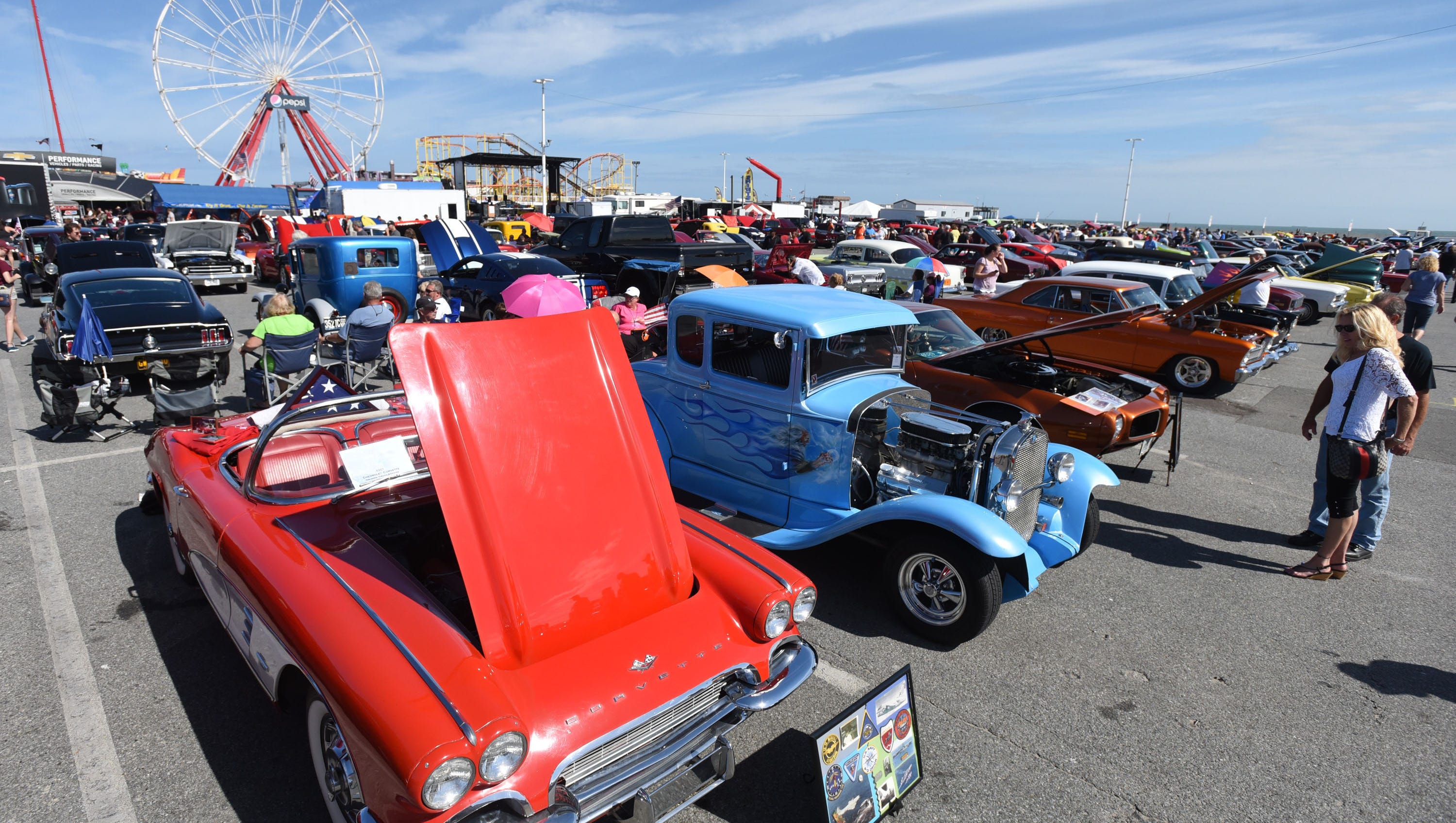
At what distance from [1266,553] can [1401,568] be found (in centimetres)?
85

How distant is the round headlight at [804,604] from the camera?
10.3ft

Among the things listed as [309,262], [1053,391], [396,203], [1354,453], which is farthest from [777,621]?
[396,203]

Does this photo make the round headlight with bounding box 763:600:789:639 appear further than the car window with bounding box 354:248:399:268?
No

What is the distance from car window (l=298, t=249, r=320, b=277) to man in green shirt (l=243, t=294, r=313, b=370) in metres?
5.03

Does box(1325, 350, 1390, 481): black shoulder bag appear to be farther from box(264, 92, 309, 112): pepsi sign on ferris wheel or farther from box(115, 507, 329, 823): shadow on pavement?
box(264, 92, 309, 112): pepsi sign on ferris wheel

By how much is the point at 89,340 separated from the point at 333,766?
7709 mm

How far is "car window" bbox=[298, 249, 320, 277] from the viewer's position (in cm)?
1198

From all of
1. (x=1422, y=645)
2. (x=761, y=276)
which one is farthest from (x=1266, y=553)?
(x=761, y=276)

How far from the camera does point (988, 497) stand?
4387 mm

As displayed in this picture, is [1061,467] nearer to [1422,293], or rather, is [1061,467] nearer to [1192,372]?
[1192,372]

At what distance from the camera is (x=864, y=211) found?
2282 inches

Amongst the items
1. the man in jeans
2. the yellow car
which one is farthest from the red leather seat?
the yellow car

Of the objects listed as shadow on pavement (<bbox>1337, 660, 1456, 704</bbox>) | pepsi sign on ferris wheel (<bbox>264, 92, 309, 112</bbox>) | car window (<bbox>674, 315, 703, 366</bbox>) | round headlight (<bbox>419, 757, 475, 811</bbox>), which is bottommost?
shadow on pavement (<bbox>1337, 660, 1456, 704</bbox>)

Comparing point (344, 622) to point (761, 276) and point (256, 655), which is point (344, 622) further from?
point (761, 276)
